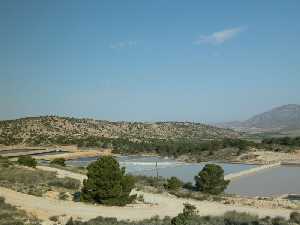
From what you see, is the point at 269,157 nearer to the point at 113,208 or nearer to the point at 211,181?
the point at 211,181

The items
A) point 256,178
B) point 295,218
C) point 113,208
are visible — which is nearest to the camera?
point 295,218

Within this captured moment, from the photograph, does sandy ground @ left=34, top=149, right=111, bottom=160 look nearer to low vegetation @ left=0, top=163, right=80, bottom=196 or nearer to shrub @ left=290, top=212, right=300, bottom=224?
low vegetation @ left=0, top=163, right=80, bottom=196

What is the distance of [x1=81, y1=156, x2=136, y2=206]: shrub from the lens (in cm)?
2484

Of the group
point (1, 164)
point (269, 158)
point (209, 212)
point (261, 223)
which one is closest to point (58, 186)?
point (1, 164)

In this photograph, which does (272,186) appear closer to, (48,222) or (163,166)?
(163,166)

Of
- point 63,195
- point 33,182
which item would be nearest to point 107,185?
point 63,195

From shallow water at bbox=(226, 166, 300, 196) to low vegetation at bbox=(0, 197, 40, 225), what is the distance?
1979cm

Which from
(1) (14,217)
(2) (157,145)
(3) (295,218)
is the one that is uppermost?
(2) (157,145)

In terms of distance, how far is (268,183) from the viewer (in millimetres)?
41156

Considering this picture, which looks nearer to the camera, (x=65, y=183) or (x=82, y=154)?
(x=65, y=183)

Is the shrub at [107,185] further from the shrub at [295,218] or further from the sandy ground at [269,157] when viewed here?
the sandy ground at [269,157]

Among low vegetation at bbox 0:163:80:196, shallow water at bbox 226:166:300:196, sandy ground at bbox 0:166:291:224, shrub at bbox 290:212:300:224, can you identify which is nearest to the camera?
shrub at bbox 290:212:300:224

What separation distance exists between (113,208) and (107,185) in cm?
157

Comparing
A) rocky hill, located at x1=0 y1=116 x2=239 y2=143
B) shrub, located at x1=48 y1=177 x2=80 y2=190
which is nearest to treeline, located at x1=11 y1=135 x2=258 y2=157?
rocky hill, located at x1=0 y1=116 x2=239 y2=143
